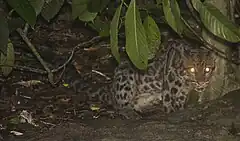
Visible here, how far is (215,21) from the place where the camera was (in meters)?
2.49

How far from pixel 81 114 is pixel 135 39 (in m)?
3.32

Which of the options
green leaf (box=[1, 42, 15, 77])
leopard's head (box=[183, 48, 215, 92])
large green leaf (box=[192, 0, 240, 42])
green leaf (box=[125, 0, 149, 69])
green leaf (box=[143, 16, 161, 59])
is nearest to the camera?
green leaf (box=[125, 0, 149, 69])

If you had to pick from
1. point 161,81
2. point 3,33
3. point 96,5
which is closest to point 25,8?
point 3,33

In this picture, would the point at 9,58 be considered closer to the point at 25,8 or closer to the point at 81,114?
the point at 81,114

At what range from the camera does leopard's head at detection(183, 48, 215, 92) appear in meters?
5.54

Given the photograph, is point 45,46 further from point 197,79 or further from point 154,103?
point 197,79

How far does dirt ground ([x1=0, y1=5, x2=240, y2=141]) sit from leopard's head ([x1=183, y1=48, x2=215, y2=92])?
9.0 inches

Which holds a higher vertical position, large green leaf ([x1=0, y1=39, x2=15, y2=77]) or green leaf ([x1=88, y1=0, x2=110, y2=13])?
green leaf ([x1=88, y1=0, x2=110, y2=13])

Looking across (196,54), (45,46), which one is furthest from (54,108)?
(45,46)

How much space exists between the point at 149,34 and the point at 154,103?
356 centimetres

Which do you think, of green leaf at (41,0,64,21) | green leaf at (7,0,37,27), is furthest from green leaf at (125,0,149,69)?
green leaf at (41,0,64,21)

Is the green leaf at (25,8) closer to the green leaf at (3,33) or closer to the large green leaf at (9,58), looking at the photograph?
the green leaf at (3,33)

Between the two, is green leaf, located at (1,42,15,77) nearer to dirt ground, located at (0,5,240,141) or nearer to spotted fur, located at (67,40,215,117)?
dirt ground, located at (0,5,240,141)

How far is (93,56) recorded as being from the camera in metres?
7.40
